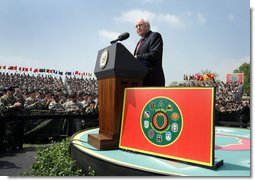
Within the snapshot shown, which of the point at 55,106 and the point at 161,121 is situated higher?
the point at 161,121

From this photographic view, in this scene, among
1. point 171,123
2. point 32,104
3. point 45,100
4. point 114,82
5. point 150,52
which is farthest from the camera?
point 45,100

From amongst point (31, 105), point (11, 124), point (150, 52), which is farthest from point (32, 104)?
point (150, 52)

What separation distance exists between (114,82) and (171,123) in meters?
0.79

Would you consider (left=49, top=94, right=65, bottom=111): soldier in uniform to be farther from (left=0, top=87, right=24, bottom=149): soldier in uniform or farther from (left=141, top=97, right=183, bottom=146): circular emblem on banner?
(left=141, top=97, right=183, bottom=146): circular emblem on banner

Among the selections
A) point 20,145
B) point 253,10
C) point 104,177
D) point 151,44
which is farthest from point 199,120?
point 20,145

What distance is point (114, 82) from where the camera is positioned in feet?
9.16

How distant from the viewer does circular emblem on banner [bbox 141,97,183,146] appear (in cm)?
230

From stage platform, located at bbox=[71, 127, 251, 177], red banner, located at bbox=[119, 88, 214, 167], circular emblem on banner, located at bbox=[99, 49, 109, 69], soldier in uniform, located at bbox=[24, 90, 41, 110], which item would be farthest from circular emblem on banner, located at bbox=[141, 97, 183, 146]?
soldier in uniform, located at bbox=[24, 90, 41, 110]

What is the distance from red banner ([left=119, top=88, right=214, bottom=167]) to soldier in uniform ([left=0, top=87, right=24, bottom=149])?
335 centimetres

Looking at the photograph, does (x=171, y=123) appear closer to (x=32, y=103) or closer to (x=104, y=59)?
(x=104, y=59)

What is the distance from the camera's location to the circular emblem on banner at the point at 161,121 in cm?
230

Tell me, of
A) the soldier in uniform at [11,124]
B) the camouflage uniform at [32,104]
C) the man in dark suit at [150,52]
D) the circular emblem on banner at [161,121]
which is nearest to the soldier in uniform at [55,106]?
the camouflage uniform at [32,104]

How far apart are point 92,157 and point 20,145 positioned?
11.7ft

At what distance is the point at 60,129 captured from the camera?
6.49 metres
